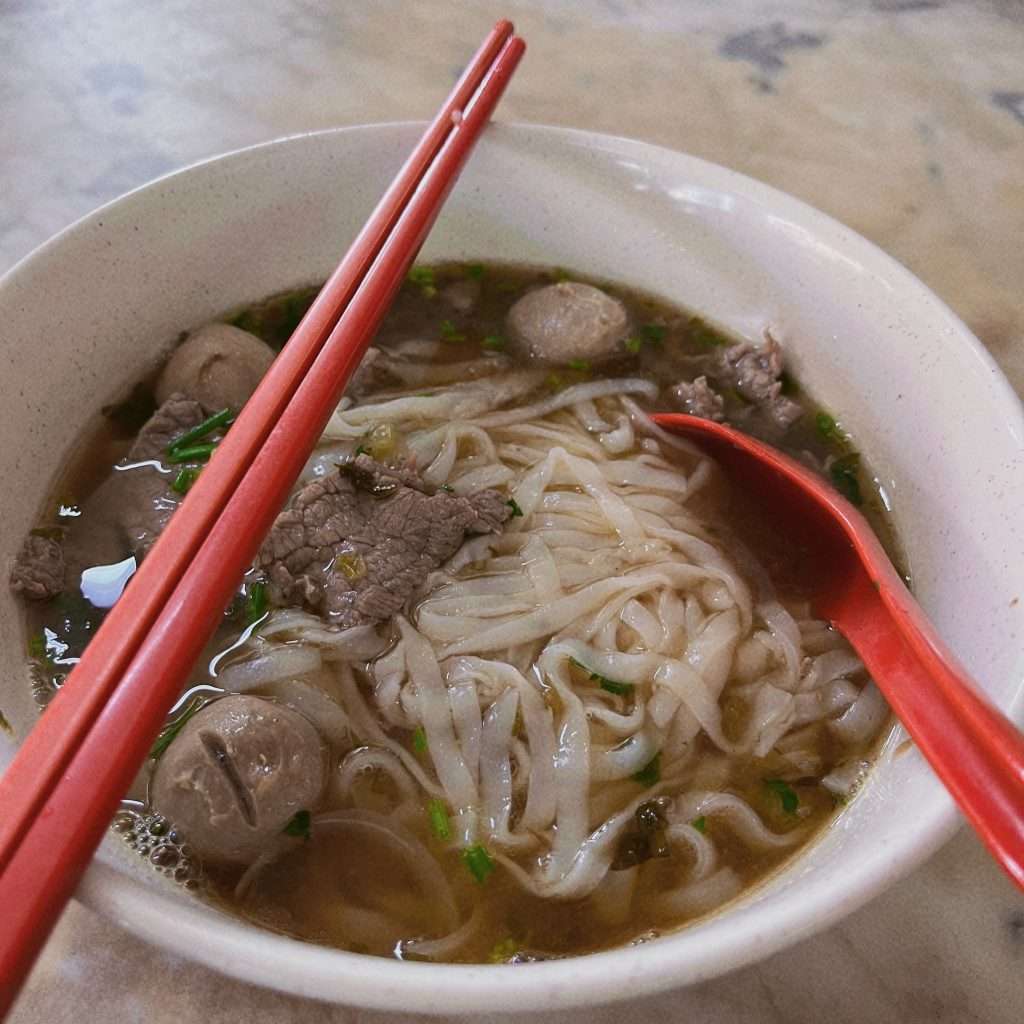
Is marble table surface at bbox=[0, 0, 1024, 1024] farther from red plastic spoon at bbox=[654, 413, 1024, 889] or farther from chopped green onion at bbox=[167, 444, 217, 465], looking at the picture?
chopped green onion at bbox=[167, 444, 217, 465]

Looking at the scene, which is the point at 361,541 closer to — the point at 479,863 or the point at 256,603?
the point at 256,603

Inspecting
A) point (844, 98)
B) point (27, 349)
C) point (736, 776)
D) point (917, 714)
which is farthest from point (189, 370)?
point (844, 98)

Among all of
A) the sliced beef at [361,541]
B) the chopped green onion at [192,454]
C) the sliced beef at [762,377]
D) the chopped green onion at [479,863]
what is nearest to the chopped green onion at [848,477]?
the sliced beef at [762,377]

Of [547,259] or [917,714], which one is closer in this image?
[917,714]

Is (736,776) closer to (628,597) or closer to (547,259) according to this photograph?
(628,597)

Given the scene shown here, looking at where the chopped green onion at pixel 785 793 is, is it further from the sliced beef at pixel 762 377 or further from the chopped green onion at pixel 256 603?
the chopped green onion at pixel 256 603

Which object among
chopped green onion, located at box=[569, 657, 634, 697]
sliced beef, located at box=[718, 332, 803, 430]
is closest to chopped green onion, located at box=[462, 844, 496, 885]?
chopped green onion, located at box=[569, 657, 634, 697]
